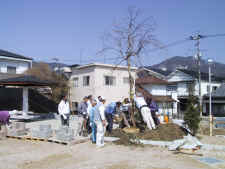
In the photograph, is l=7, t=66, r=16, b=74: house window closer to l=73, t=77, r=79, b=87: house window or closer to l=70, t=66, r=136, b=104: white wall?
l=70, t=66, r=136, b=104: white wall

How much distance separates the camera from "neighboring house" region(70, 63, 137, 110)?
24.0 m

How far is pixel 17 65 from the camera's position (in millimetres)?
26859

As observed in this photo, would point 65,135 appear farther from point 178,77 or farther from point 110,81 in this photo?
point 178,77

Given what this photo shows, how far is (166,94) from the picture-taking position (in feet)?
108

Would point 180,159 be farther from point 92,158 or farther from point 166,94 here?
point 166,94

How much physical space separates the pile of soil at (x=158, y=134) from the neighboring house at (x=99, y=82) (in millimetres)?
13586

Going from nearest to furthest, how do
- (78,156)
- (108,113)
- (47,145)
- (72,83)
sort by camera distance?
1. (78,156)
2. (47,145)
3. (108,113)
4. (72,83)

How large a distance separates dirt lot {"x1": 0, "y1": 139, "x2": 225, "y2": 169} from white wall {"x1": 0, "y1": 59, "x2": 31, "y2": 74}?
18878 mm

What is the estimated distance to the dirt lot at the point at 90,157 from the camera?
6.27m

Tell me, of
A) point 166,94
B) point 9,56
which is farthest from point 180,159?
point 166,94

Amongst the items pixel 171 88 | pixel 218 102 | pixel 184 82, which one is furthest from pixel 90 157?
pixel 184 82

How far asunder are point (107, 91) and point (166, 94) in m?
11.4

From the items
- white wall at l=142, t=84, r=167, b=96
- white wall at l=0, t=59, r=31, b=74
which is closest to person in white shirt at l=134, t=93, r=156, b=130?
white wall at l=0, t=59, r=31, b=74

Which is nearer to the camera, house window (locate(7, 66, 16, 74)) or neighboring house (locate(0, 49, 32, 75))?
neighboring house (locate(0, 49, 32, 75))
